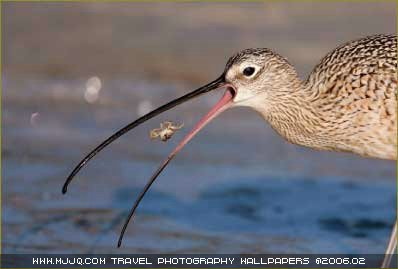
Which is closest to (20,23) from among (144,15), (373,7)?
(144,15)

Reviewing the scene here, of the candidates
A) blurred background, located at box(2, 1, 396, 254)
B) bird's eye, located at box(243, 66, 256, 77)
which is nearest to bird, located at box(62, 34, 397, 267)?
bird's eye, located at box(243, 66, 256, 77)

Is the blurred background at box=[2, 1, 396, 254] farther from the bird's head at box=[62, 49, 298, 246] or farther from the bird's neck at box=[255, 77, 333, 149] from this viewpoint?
the bird's head at box=[62, 49, 298, 246]

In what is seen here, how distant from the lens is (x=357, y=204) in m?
7.74

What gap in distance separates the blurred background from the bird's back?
40.7 inches

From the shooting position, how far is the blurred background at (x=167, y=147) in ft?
23.6

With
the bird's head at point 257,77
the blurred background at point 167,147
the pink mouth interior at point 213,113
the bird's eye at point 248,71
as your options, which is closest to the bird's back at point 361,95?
the bird's head at point 257,77

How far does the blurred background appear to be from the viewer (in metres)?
7.18

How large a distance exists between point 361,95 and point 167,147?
2.99 meters

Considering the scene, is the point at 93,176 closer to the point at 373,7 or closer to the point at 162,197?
the point at 162,197

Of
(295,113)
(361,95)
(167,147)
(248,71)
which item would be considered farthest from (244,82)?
(167,147)

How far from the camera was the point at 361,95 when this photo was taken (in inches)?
241

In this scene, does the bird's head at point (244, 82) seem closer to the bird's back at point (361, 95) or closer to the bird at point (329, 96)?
the bird at point (329, 96)

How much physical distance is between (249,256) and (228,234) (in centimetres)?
42

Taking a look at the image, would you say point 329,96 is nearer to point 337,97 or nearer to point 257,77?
point 337,97
